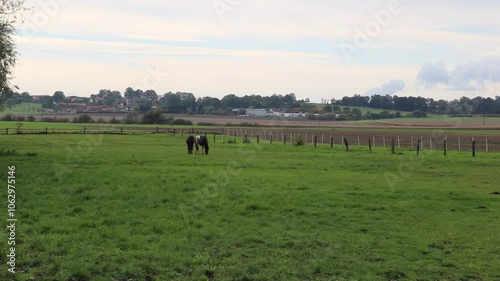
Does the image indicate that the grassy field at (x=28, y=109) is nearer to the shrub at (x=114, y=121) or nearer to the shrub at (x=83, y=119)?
the shrub at (x=83, y=119)

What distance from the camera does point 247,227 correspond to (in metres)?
12.8

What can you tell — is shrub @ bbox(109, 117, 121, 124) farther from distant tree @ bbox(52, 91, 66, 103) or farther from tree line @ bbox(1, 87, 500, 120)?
distant tree @ bbox(52, 91, 66, 103)

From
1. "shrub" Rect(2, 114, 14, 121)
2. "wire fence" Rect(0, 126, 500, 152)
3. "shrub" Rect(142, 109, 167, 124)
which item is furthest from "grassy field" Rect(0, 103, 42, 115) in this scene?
"wire fence" Rect(0, 126, 500, 152)

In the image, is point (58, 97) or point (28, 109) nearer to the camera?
point (28, 109)

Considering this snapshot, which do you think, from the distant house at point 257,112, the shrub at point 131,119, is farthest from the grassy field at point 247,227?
the distant house at point 257,112

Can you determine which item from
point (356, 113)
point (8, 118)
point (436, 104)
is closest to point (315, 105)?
point (356, 113)

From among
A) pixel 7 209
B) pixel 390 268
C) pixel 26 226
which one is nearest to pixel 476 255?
pixel 390 268

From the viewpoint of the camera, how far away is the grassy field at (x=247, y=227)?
987cm

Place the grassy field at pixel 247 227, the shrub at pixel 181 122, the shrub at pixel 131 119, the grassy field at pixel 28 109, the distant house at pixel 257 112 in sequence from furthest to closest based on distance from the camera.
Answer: the distant house at pixel 257 112, the grassy field at pixel 28 109, the shrub at pixel 131 119, the shrub at pixel 181 122, the grassy field at pixel 247 227

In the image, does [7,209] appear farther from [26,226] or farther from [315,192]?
[315,192]

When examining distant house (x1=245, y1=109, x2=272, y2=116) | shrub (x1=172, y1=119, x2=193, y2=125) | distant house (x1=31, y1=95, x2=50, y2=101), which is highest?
distant house (x1=31, y1=95, x2=50, y2=101)

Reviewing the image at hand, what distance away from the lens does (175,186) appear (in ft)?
60.2

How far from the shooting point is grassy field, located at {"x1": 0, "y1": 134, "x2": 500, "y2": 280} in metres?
9.87

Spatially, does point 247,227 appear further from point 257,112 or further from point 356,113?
point 257,112
